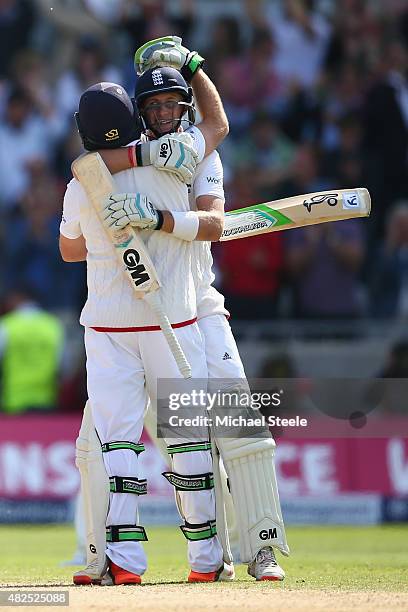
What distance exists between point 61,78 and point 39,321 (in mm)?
3001

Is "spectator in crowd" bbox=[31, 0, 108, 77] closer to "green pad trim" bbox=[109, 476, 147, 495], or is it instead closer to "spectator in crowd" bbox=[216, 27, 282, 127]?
"spectator in crowd" bbox=[216, 27, 282, 127]

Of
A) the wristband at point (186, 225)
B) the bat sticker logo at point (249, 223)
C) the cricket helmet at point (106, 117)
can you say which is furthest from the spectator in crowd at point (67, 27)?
the wristband at point (186, 225)

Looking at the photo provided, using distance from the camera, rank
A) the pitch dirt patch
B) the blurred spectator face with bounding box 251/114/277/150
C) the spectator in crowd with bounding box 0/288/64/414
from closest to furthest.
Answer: the pitch dirt patch → the spectator in crowd with bounding box 0/288/64/414 → the blurred spectator face with bounding box 251/114/277/150

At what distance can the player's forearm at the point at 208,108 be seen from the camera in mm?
6637

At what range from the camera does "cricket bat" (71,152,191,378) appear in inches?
238

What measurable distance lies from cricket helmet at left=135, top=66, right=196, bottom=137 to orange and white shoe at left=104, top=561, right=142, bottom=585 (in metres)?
2.03

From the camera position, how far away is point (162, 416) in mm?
6340

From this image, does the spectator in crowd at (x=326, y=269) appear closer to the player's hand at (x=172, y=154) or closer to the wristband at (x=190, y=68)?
the wristband at (x=190, y=68)

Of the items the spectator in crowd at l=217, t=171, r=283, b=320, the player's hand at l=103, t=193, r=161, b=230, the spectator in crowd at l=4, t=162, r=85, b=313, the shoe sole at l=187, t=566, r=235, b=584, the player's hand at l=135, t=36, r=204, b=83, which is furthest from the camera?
the spectator in crowd at l=4, t=162, r=85, b=313

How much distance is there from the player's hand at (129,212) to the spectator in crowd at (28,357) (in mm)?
5884

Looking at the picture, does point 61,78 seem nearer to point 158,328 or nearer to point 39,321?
point 39,321

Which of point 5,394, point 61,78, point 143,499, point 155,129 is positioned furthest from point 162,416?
point 61,78

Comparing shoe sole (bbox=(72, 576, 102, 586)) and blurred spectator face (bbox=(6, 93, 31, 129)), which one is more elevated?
blurred spectator face (bbox=(6, 93, 31, 129))

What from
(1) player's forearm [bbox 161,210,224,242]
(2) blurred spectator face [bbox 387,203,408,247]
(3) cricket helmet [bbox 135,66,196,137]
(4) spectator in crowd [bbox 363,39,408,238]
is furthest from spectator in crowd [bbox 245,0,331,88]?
(1) player's forearm [bbox 161,210,224,242]
